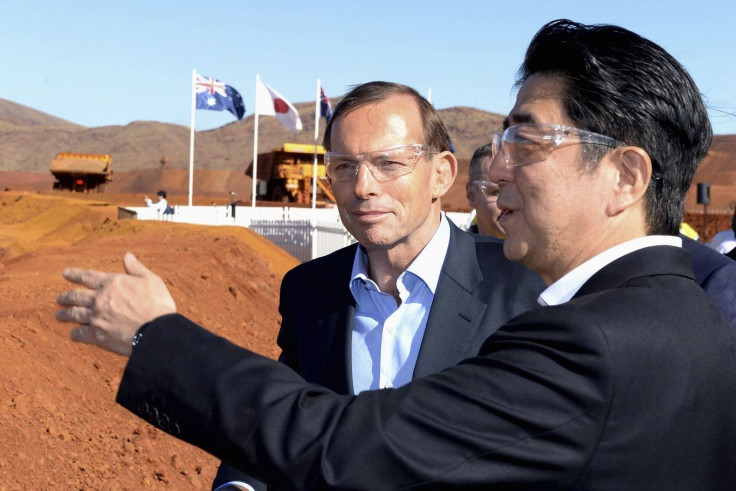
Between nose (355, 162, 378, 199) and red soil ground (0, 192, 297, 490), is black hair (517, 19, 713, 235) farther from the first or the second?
red soil ground (0, 192, 297, 490)

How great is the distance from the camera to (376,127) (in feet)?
10.6

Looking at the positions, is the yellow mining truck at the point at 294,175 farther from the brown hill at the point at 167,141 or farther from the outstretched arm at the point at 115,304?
the brown hill at the point at 167,141

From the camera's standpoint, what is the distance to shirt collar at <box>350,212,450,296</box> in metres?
3.08

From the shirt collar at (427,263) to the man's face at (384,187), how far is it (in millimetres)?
64

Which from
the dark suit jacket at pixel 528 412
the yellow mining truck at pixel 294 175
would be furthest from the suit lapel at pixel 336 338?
the yellow mining truck at pixel 294 175

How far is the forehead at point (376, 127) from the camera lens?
3223 millimetres

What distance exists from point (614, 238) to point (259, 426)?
81cm

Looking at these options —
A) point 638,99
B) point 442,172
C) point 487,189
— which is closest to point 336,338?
point 442,172

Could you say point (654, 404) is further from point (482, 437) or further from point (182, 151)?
point (182, 151)

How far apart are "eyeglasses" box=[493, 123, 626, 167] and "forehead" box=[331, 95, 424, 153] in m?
1.36

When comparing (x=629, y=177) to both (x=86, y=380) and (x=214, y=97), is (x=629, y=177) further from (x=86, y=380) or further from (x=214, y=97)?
(x=214, y=97)

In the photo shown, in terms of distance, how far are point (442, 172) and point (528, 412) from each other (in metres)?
2.16

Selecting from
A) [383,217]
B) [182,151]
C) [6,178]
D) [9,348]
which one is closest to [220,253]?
[9,348]

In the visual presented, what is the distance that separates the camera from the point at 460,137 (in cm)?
14475
